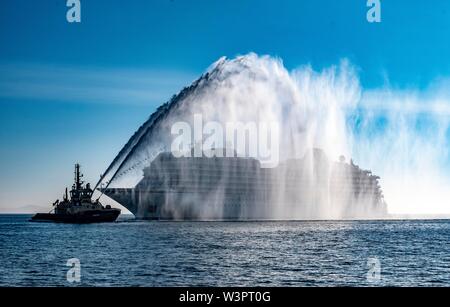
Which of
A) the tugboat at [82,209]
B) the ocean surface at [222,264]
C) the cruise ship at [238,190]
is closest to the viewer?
the ocean surface at [222,264]

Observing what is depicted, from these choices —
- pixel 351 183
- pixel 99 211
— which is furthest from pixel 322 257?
pixel 351 183

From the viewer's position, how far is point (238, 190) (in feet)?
370

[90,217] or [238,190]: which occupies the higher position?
[238,190]

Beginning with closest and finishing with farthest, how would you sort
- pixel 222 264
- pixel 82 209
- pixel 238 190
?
pixel 222 264 → pixel 82 209 → pixel 238 190

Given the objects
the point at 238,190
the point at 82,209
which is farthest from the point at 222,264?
the point at 238,190

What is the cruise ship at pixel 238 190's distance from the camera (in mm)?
105250

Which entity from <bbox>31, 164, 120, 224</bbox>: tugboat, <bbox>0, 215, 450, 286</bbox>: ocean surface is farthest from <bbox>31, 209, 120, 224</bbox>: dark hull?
<bbox>0, 215, 450, 286</bbox>: ocean surface

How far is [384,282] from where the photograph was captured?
28844mm

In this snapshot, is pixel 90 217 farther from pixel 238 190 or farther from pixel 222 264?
pixel 222 264

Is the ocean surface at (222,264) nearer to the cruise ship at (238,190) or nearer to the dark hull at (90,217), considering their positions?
the dark hull at (90,217)

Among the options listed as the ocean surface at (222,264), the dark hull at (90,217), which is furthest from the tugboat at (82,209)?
the ocean surface at (222,264)

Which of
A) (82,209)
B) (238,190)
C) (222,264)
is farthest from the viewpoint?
(238,190)

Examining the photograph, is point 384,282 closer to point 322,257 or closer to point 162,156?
point 322,257
